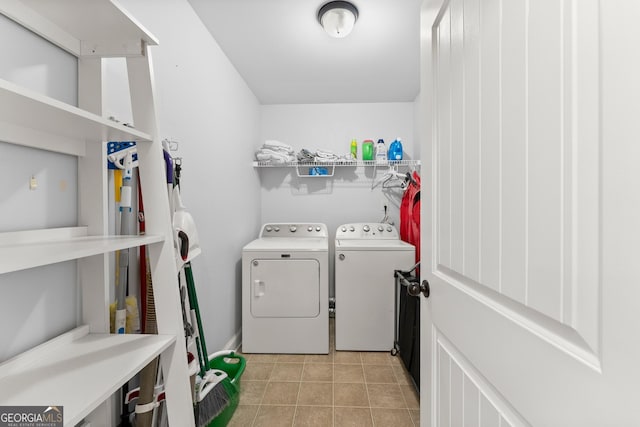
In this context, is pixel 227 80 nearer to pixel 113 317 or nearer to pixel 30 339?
pixel 113 317

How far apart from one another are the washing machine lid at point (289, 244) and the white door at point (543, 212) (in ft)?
5.50

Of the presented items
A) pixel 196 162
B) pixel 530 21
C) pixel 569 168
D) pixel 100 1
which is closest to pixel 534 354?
pixel 569 168

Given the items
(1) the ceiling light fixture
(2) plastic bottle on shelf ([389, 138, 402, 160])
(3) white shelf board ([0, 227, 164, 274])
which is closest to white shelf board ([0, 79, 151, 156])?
(3) white shelf board ([0, 227, 164, 274])

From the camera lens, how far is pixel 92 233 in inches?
38.2

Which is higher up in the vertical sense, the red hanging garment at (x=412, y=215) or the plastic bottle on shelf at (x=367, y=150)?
the plastic bottle on shelf at (x=367, y=150)

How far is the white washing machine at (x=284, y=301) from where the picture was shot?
2.40m

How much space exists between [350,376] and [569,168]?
2.09 metres

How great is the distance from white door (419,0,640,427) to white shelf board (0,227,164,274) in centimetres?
90

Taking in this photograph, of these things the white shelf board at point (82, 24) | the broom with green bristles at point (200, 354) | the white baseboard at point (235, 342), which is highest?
the white shelf board at point (82, 24)

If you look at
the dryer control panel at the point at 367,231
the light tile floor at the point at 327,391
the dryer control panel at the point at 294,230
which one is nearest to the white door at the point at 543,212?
the light tile floor at the point at 327,391

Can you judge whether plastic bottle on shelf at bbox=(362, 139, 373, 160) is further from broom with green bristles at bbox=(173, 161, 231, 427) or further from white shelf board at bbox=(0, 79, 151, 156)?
white shelf board at bbox=(0, 79, 151, 156)

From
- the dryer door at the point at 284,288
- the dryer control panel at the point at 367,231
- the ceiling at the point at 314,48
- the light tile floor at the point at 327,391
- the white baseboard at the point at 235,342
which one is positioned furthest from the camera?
the dryer control panel at the point at 367,231

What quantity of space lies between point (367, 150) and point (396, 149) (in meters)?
0.31

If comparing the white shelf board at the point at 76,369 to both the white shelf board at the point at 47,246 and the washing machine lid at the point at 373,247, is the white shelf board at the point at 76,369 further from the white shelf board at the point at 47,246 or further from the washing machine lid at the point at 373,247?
the washing machine lid at the point at 373,247
